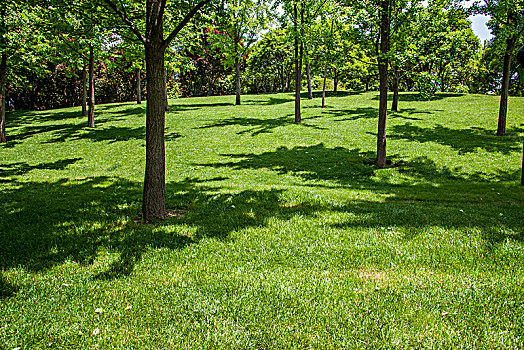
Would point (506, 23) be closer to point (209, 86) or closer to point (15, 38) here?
Result: point (15, 38)

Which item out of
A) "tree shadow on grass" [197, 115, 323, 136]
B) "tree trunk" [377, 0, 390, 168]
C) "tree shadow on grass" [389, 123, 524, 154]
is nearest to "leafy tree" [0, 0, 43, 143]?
"tree shadow on grass" [197, 115, 323, 136]

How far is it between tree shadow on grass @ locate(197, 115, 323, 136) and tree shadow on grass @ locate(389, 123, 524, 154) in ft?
19.2

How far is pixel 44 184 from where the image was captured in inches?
401

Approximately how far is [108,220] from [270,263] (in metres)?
3.99

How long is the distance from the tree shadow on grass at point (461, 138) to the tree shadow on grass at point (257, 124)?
5838mm

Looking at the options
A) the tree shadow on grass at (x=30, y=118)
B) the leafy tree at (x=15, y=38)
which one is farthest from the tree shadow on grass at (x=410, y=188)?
the tree shadow on grass at (x=30, y=118)

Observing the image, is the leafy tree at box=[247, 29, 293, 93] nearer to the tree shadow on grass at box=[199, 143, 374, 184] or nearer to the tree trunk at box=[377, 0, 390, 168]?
the tree shadow on grass at box=[199, 143, 374, 184]

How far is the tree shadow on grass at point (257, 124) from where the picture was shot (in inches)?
818

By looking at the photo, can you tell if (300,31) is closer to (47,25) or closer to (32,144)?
(47,25)

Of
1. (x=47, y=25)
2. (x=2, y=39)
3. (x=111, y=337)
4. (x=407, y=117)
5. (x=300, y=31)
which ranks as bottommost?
(x=111, y=337)

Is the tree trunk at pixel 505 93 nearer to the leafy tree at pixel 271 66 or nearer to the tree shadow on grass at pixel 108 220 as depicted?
the tree shadow on grass at pixel 108 220

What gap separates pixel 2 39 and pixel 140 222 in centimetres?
1909

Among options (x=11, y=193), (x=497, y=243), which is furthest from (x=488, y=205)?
(x=11, y=193)

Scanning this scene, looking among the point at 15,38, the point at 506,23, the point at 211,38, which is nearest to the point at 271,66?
the point at 211,38
